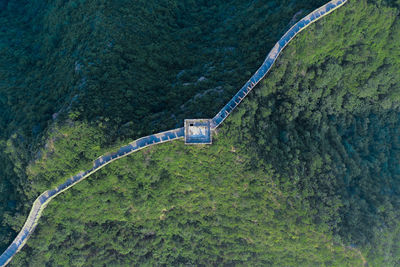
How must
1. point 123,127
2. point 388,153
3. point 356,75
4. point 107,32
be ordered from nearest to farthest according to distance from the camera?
point 123,127 → point 107,32 → point 356,75 → point 388,153

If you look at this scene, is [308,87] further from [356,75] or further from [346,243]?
[346,243]

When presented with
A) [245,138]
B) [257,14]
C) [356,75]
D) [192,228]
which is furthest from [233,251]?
[257,14]

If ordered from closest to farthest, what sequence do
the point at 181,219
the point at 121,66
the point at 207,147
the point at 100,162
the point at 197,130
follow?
the point at 197,130 → the point at 207,147 → the point at 100,162 → the point at 121,66 → the point at 181,219

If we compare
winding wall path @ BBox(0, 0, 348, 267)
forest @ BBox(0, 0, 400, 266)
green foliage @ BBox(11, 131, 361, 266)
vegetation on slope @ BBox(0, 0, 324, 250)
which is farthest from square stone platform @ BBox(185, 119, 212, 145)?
winding wall path @ BBox(0, 0, 348, 267)

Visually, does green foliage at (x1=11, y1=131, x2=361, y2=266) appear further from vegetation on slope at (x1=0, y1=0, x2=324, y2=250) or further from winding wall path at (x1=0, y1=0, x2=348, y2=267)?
vegetation on slope at (x1=0, y1=0, x2=324, y2=250)

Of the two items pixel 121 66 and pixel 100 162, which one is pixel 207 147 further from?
pixel 121 66

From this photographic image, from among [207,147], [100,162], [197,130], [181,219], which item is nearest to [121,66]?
[100,162]
